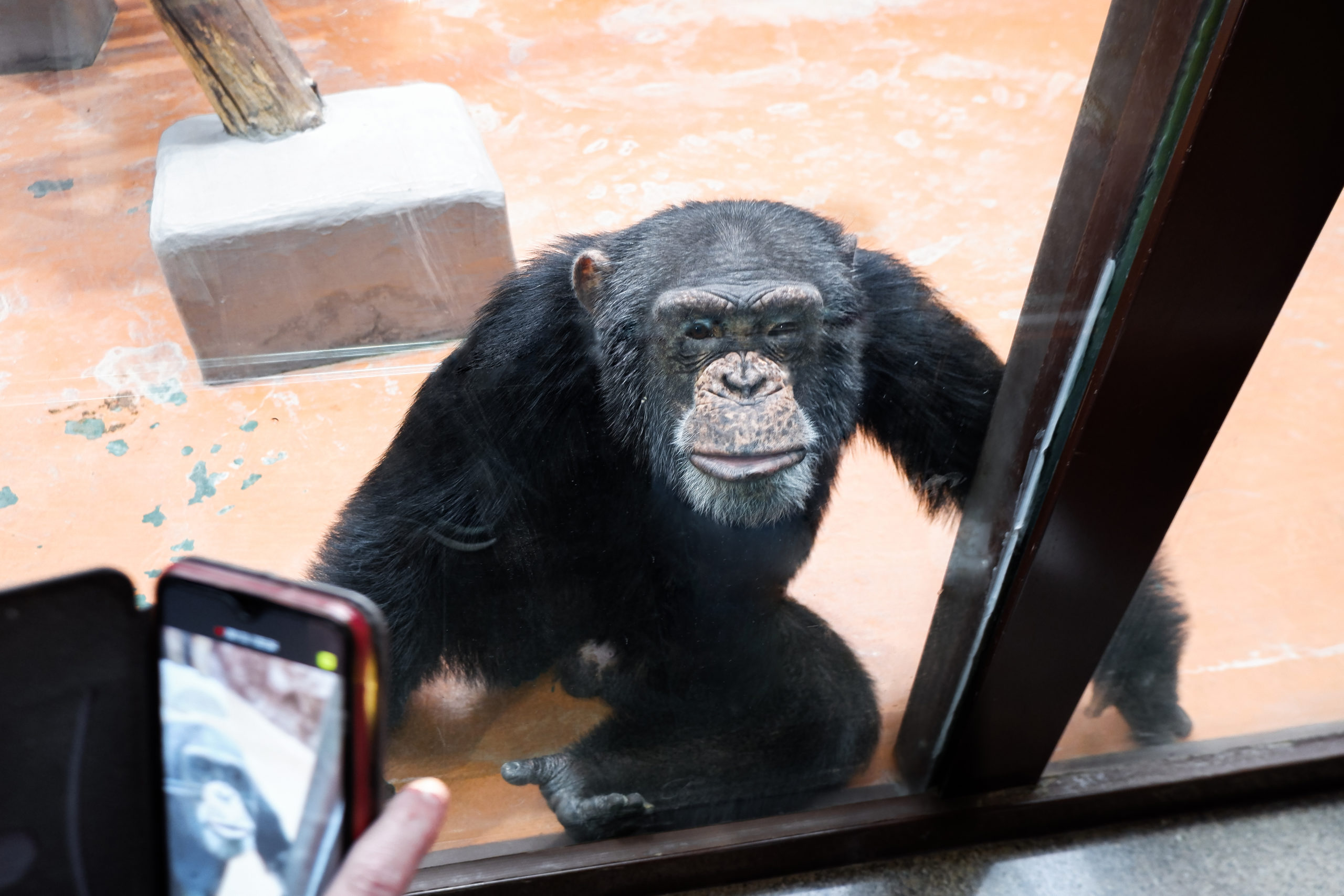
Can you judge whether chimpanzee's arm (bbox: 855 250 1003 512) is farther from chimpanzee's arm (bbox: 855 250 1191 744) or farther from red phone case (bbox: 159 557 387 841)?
red phone case (bbox: 159 557 387 841)

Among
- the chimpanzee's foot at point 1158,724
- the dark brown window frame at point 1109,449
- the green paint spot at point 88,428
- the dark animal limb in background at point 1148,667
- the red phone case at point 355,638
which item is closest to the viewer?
the red phone case at point 355,638

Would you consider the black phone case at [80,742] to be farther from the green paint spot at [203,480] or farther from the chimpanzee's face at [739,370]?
the chimpanzee's face at [739,370]

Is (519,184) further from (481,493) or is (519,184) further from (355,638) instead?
(355,638)

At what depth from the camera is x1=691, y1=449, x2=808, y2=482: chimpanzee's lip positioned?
109 centimetres

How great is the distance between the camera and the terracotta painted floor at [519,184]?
31.6 inches

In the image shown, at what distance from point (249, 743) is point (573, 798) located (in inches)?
39.0

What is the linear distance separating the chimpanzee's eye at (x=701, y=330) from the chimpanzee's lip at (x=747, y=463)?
150mm

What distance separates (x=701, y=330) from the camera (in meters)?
1.11

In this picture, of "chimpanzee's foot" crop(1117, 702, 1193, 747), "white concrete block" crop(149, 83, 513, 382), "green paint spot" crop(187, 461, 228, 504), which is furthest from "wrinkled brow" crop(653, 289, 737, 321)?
"chimpanzee's foot" crop(1117, 702, 1193, 747)

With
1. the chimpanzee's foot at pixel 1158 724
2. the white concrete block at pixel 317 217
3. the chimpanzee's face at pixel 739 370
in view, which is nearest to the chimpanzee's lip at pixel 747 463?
the chimpanzee's face at pixel 739 370

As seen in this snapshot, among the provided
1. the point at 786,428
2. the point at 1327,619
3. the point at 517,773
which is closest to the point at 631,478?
the point at 786,428

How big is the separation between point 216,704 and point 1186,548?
133cm

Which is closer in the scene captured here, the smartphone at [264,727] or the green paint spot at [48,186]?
the smartphone at [264,727]

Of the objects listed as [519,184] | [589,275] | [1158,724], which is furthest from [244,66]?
[1158,724]
